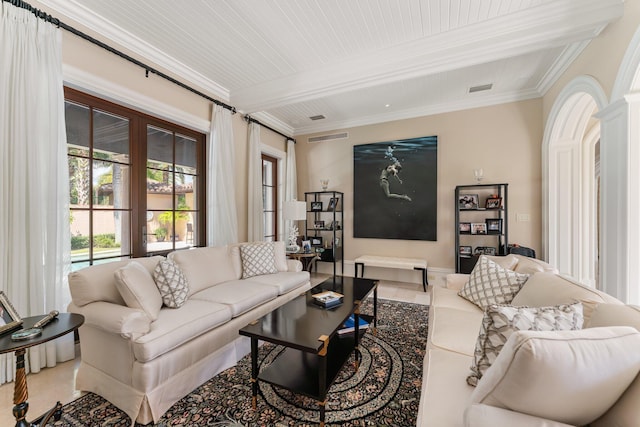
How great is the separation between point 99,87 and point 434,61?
11.0ft

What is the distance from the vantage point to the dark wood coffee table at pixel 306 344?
150 cm

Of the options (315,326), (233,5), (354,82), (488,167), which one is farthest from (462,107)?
(315,326)

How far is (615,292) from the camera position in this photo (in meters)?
2.23

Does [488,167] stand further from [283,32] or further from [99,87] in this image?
[99,87]

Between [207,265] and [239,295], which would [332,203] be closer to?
[207,265]

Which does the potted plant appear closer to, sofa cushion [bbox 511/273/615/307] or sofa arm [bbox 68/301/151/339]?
sofa arm [bbox 68/301/151/339]

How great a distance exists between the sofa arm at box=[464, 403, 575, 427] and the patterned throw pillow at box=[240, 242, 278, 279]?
8.62ft

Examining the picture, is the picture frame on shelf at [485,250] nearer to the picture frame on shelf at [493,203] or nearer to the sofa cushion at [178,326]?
the picture frame on shelf at [493,203]

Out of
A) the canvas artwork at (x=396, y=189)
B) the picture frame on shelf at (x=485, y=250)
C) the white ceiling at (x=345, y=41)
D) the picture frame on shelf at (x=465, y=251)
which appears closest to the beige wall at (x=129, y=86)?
the white ceiling at (x=345, y=41)

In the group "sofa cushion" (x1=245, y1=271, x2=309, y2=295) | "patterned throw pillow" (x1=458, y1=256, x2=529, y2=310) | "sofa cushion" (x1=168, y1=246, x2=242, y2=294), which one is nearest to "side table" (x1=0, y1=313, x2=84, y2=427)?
"sofa cushion" (x1=168, y1=246, x2=242, y2=294)

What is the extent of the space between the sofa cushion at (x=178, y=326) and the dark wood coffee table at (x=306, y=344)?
1.49ft

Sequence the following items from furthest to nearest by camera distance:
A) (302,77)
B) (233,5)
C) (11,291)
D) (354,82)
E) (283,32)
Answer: (302,77)
(354,82)
(283,32)
(233,5)
(11,291)

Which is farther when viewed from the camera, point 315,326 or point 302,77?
point 302,77

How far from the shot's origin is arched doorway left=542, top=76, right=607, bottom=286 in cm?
348
